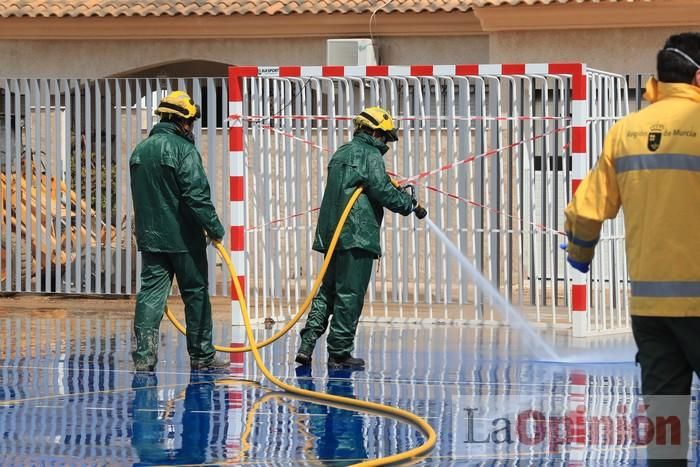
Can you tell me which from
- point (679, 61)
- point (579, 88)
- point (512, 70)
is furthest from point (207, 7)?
point (679, 61)

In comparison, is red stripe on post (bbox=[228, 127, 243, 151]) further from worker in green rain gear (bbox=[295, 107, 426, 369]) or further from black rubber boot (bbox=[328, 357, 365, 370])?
black rubber boot (bbox=[328, 357, 365, 370])

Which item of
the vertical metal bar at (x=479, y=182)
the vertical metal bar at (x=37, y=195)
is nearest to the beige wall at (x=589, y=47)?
the vertical metal bar at (x=479, y=182)

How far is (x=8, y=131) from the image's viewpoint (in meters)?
16.0

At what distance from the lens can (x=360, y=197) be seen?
10594 mm

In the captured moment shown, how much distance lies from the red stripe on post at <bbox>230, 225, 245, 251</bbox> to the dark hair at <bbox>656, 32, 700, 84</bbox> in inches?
310

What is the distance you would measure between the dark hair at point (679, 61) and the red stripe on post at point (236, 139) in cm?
799

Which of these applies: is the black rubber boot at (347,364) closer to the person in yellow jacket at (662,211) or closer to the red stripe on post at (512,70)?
the red stripe on post at (512,70)

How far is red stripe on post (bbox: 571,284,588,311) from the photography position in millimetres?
12312

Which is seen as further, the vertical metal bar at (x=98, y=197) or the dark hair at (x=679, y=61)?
the vertical metal bar at (x=98, y=197)

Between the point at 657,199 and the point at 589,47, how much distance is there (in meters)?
A: 11.5

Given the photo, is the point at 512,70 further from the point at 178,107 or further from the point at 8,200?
the point at 8,200

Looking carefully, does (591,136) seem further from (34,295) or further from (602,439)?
(34,295)

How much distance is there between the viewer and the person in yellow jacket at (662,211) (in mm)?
5703

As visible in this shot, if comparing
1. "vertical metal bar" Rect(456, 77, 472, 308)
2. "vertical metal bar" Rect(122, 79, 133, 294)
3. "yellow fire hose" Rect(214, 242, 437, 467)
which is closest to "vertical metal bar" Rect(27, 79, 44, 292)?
"vertical metal bar" Rect(122, 79, 133, 294)
